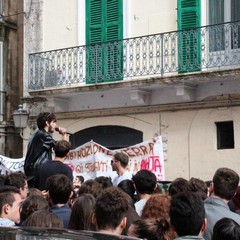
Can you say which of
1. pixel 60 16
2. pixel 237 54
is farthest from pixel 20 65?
pixel 237 54

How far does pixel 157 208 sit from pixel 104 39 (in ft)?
36.9

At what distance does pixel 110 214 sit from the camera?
4.57 meters

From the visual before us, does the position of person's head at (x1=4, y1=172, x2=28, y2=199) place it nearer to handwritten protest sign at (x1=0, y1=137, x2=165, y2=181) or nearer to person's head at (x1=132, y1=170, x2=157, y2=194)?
person's head at (x1=132, y1=170, x2=157, y2=194)

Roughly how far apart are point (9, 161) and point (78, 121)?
3.95m

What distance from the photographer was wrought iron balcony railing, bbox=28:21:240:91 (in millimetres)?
14297

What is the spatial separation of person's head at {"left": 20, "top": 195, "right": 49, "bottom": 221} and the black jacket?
2250mm

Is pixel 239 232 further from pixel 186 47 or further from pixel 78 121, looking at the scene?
pixel 78 121

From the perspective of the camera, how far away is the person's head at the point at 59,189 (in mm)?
5742

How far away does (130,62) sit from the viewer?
51.0 feet

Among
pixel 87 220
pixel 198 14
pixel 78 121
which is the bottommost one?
pixel 87 220

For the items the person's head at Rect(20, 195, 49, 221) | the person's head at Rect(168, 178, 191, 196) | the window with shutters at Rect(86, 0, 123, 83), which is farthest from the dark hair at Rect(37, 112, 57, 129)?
the window with shutters at Rect(86, 0, 123, 83)

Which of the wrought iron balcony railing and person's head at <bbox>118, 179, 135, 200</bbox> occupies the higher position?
the wrought iron balcony railing

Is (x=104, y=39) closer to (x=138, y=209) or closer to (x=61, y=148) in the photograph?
(x=61, y=148)

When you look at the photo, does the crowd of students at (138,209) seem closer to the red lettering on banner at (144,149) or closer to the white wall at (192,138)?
the red lettering on banner at (144,149)
